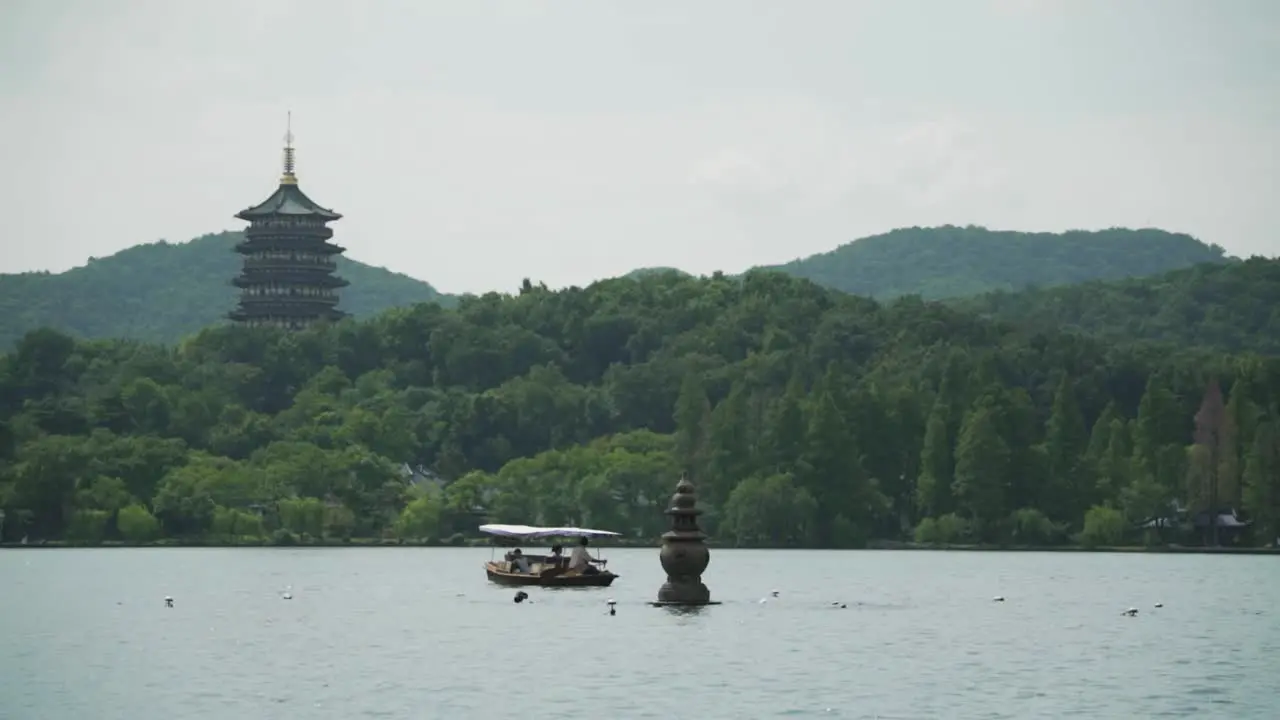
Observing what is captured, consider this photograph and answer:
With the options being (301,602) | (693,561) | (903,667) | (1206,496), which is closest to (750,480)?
(1206,496)

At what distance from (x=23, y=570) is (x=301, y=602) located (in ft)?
105

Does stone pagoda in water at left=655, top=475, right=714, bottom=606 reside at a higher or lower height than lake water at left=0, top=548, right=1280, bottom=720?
higher

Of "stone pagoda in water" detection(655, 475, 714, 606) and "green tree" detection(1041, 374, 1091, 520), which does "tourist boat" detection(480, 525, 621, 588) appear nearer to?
"stone pagoda in water" detection(655, 475, 714, 606)

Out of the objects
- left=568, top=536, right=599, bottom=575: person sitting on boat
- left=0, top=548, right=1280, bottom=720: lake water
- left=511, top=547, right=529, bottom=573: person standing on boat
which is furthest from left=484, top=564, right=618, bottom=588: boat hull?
left=511, top=547, right=529, bottom=573: person standing on boat

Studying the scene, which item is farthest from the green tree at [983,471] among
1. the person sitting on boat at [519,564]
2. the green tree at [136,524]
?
the person sitting on boat at [519,564]

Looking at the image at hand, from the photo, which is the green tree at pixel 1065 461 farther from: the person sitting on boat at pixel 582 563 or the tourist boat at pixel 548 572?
the person sitting on boat at pixel 582 563

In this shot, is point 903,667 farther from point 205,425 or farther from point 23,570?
point 205,425

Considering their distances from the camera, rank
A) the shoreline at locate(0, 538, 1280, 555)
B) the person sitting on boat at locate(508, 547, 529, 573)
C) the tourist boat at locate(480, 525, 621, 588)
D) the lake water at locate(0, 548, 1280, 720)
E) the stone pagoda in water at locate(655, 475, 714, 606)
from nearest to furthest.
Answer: the lake water at locate(0, 548, 1280, 720)
the stone pagoda in water at locate(655, 475, 714, 606)
the tourist boat at locate(480, 525, 621, 588)
the person sitting on boat at locate(508, 547, 529, 573)
the shoreline at locate(0, 538, 1280, 555)

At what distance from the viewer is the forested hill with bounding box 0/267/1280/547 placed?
13450 cm

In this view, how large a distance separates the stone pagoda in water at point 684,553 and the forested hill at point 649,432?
217ft

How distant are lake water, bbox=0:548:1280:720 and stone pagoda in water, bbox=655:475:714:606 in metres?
0.94

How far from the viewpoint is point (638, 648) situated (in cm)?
5950

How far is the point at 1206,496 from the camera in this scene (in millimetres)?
133250

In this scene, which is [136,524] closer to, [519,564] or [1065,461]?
[1065,461]
